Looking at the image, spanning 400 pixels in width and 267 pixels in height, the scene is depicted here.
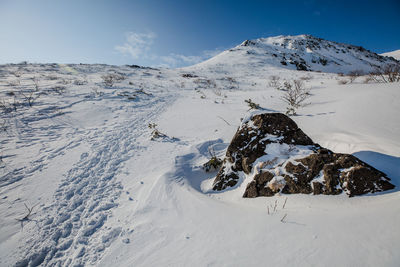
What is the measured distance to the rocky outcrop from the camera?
141 centimetres

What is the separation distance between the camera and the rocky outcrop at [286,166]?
141 cm

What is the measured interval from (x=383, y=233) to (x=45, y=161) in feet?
15.4

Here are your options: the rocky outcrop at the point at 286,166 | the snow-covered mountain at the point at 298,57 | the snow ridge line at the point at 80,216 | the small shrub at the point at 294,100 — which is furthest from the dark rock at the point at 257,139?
the snow-covered mountain at the point at 298,57

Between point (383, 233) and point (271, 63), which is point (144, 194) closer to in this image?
point (383, 233)

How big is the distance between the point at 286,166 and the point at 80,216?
254cm

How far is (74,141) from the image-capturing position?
3855mm

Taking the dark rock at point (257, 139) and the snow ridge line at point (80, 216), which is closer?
the snow ridge line at point (80, 216)

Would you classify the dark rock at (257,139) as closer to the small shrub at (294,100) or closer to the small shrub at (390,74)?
the small shrub at (294,100)

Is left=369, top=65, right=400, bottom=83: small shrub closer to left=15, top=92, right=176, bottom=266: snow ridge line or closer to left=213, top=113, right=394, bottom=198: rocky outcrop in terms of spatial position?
left=213, top=113, right=394, bottom=198: rocky outcrop

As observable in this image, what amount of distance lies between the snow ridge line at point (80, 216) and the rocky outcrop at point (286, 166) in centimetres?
149

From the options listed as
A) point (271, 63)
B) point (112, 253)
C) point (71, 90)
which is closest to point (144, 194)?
point (112, 253)

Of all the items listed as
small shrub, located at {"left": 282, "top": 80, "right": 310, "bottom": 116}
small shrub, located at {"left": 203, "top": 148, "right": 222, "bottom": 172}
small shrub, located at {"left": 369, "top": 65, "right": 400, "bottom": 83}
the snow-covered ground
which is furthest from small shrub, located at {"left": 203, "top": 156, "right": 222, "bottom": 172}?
small shrub, located at {"left": 369, "top": 65, "right": 400, "bottom": 83}

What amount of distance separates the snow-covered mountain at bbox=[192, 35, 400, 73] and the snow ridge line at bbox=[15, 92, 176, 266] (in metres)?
25.0

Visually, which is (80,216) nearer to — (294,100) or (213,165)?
(213,165)
